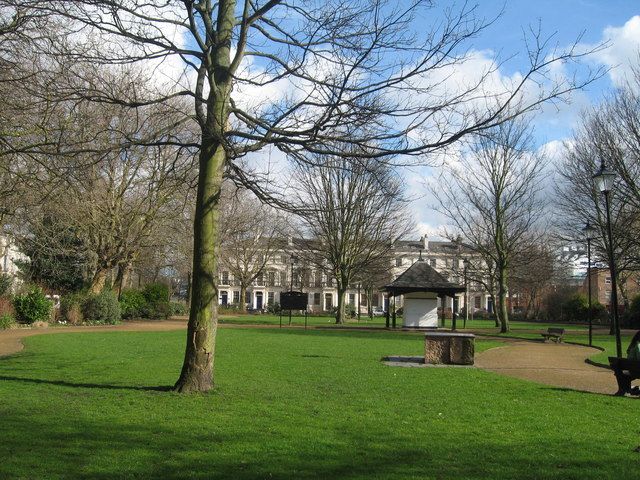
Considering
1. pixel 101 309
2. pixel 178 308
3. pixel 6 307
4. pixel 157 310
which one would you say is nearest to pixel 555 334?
pixel 101 309

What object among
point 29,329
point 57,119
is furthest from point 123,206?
point 57,119

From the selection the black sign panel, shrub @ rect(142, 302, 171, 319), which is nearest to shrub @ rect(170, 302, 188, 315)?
shrub @ rect(142, 302, 171, 319)

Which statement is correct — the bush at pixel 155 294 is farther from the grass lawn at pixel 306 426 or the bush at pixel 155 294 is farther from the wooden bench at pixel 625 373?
the wooden bench at pixel 625 373

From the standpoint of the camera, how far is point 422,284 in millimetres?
37406

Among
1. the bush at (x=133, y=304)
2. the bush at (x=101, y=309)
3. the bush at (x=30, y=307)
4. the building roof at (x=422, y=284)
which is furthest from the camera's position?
the bush at (x=133, y=304)

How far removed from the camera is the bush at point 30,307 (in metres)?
31.4

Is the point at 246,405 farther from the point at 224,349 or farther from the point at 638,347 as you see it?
the point at 224,349

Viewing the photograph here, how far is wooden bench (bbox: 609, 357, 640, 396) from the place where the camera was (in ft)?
38.8

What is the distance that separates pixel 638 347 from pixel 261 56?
29.3 ft

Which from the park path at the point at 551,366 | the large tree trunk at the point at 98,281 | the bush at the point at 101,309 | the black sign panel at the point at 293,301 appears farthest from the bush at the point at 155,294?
the park path at the point at 551,366

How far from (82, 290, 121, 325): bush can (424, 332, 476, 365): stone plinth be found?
81.7 ft

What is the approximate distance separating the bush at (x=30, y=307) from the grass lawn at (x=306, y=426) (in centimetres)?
1813

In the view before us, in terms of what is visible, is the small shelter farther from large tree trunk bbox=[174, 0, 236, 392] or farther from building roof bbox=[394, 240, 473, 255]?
large tree trunk bbox=[174, 0, 236, 392]

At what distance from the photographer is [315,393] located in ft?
37.0
